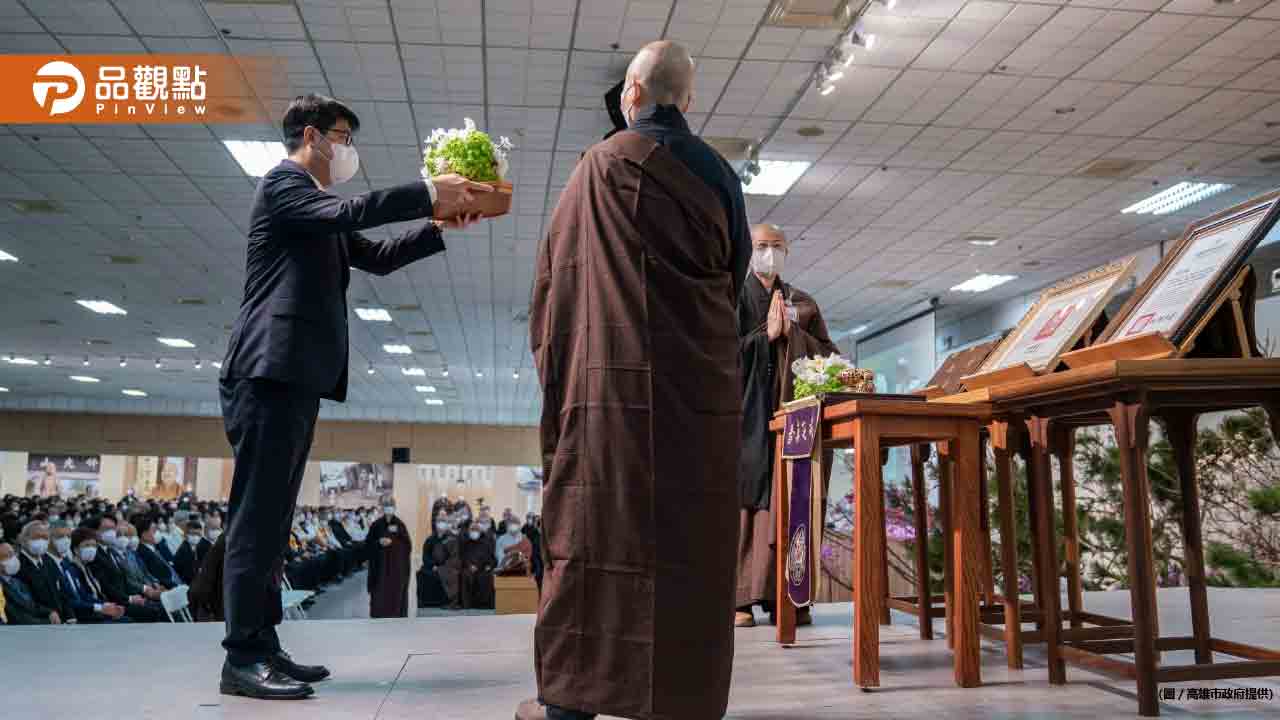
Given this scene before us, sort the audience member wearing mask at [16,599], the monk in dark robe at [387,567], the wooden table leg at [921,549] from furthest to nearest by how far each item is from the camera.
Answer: the monk in dark robe at [387,567] < the audience member wearing mask at [16,599] < the wooden table leg at [921,549]

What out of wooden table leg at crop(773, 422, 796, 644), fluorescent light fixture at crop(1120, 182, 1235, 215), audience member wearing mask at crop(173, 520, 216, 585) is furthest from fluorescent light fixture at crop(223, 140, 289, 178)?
fluorescent light fixture at crop(1120, 182, 1235, 215)

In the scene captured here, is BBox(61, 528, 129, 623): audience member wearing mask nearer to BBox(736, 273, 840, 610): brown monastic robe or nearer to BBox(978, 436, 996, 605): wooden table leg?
BBox(736, 273, 840, 610): brown monastic robe

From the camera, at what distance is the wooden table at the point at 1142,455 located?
2121mm

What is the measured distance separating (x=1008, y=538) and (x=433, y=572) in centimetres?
1374

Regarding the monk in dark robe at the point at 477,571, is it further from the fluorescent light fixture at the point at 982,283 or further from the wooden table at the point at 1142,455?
the wooden table at the point at 1142,455

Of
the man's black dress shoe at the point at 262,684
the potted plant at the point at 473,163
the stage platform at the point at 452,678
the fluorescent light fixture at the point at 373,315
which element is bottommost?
the stage platform at the point at 452,678

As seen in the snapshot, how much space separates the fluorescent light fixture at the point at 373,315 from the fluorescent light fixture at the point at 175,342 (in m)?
4.88

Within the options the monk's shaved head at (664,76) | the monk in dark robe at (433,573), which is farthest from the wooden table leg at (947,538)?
the monk in dark robe at (433,573)

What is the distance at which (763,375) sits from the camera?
12.2 feet

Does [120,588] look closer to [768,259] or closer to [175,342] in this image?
[768,259]

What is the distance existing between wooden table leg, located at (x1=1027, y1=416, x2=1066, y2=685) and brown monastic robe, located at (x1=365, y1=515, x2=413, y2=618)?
11.3 meters

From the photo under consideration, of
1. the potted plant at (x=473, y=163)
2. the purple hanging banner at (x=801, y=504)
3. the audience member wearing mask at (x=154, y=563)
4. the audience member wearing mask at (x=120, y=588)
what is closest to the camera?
the potted plant at (x=473, y=163)

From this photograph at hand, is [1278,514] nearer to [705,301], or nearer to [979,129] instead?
[979,129]

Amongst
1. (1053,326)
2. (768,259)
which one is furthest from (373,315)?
(1053,326)
